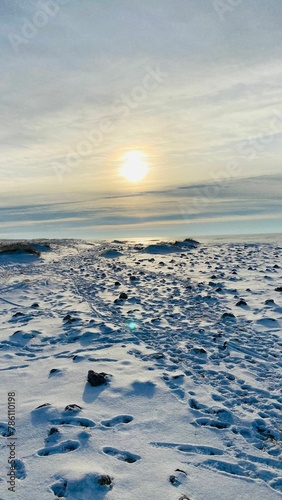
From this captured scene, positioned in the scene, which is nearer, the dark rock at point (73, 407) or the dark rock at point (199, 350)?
the dark rock at point (73, 407)

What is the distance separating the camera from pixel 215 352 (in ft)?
31.6

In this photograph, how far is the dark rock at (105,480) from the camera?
16.3 feet

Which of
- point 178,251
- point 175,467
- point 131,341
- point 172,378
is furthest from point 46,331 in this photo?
point 178,251

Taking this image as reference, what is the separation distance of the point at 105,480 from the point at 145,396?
248 centimetres

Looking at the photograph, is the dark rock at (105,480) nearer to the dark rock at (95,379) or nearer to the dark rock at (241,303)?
the dark rock at (95,379)

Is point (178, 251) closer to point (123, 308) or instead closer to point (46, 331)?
point (123, 308)

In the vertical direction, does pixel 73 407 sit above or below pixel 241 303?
below

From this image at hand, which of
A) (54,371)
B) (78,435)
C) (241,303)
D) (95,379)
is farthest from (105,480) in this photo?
(241,303)

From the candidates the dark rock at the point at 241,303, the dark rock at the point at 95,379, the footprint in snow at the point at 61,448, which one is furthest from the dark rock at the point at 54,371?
the dark rock at the point at 241,303

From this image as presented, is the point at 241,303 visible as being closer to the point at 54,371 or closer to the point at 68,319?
the point at 68,319

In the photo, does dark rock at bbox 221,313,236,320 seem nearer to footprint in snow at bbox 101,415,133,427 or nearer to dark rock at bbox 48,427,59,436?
footprint in snow at bbox 101,415,133,427

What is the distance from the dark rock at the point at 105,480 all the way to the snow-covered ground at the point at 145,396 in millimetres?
13

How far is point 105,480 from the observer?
16.5 feet

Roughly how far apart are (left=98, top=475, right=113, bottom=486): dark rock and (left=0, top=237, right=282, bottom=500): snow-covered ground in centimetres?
1
